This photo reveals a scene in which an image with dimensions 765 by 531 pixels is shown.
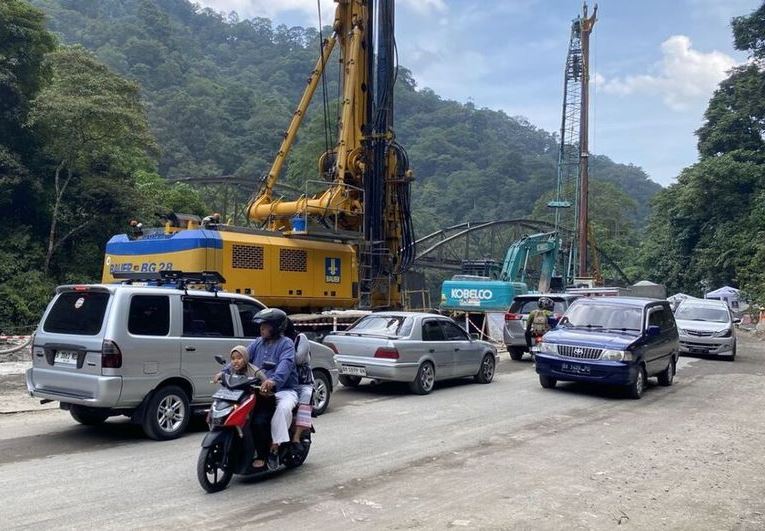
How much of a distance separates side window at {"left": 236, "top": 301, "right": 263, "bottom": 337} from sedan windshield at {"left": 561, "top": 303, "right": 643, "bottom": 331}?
6667 millimetres

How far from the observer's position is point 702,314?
2205 cm

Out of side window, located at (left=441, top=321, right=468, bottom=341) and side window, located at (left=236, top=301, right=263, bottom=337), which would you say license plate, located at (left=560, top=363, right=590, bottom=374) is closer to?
side window, located at (left=441, top=321, right=468, bottom=341)

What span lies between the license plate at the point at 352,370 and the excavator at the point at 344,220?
3744 mm

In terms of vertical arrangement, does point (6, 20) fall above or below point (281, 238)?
above

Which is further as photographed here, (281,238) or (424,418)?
(281,238)

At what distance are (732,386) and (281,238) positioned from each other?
1041 cm

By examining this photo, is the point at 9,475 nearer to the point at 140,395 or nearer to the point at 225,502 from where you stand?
the point at 140,395

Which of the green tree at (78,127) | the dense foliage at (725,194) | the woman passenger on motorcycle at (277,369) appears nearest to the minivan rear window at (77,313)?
the woman passenger on motorcycle at (277,369)

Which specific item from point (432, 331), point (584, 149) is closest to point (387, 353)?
point (432, 331)

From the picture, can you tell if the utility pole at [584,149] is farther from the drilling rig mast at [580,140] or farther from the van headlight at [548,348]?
the van headlight at [548,348]

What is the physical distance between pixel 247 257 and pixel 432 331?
15.4ft

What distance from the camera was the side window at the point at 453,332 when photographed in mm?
13219

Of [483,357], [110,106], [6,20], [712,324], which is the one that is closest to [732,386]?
[483,357]

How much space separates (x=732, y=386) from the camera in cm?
1484
